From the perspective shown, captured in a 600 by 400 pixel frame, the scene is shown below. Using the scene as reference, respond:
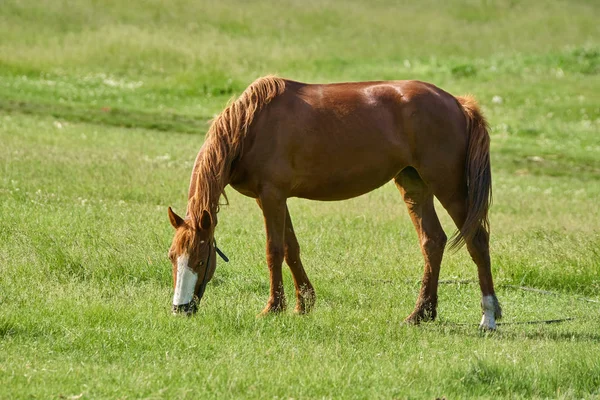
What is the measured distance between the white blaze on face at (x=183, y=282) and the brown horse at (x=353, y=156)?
35cm

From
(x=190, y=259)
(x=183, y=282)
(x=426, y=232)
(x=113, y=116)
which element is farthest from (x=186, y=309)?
(x=113, y=116)

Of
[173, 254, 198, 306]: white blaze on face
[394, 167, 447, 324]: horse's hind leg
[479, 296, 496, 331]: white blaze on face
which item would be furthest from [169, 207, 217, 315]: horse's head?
[479, 296, 496, 331]: white blaze on face

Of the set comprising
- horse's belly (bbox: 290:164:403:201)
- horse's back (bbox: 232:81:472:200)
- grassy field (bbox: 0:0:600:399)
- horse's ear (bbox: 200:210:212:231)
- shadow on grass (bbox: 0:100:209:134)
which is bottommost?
shadow on grass (bbox: 0:100:209:134)

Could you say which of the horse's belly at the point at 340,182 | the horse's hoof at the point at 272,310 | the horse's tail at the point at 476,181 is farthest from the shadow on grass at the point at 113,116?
the horse's hoof at the point at 272,310

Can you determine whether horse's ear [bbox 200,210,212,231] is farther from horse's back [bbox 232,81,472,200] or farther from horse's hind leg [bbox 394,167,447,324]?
horse's hind leg [bbox 394,167,447,324]

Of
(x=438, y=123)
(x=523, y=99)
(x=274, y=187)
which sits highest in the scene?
(x=438, y=123)

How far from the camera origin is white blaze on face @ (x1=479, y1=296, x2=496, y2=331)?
332 inches

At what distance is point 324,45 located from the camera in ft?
109

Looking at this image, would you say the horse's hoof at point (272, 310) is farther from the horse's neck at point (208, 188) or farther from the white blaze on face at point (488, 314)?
the white blaze on face at point (488, 314)

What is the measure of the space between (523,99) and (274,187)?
1969 centimetres

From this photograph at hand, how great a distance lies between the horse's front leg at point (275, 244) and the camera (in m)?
8.34

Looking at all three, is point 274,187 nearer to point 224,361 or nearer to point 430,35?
point 224,361

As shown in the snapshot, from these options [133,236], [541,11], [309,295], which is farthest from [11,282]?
[541,11]

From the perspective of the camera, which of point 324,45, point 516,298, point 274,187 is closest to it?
point 274,187
